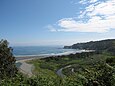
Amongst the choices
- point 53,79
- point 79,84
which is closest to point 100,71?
point 79,84

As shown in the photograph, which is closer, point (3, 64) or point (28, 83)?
point (28, 83)

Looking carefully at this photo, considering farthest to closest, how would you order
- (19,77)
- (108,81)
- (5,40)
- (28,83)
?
(5,40) < (19,77) < (28,83) < (108,81)

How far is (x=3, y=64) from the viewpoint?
109ft

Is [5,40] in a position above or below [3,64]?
above

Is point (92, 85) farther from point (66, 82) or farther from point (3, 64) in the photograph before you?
point (3, 64)

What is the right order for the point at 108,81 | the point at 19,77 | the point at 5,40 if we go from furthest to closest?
the point at 5,40
the point at 19,77
the point at 108,81

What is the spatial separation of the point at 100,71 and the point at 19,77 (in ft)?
13.8

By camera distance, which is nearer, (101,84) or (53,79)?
(101,84)

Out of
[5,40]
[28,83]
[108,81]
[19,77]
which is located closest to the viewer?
[108,81]

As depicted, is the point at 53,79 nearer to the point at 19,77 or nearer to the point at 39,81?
the point at 39,81

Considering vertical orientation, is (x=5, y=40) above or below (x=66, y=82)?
above

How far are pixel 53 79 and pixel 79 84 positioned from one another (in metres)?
1.36

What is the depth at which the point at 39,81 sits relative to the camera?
36.2 feet

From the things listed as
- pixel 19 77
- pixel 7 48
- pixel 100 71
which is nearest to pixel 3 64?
pixel 7 48
